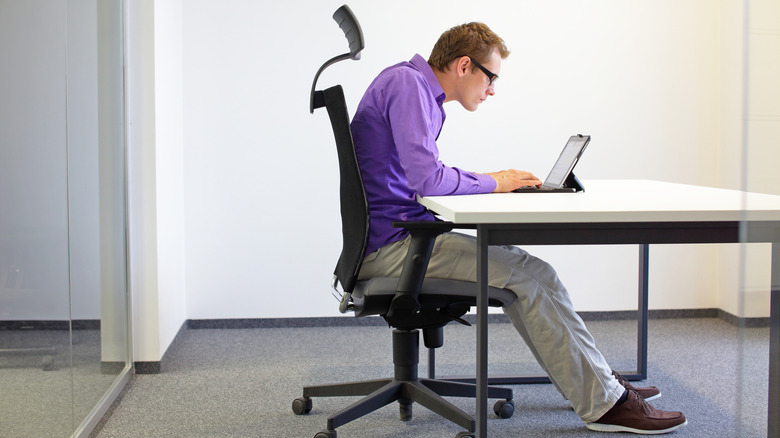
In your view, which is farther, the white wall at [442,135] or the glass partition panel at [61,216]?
the white wall at [442,135]

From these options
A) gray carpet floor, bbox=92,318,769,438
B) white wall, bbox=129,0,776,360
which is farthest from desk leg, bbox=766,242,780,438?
white wall, bbox=129,0,776,360

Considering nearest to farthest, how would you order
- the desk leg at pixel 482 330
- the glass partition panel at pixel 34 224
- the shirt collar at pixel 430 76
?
1. the glass partition panel at pixel 34 224
2. the desk leg at pixel 482 330
3. the shirt collar at pixel 430 76

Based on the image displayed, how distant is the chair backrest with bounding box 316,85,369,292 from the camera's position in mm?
1987

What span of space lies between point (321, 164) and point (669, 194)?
73.3 inches

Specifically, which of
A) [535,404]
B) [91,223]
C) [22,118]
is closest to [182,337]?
[91,223]

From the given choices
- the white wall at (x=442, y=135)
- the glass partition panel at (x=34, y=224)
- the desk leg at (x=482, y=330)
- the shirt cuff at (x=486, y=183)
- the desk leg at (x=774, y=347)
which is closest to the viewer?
the desk leg at (x=774, y=347)

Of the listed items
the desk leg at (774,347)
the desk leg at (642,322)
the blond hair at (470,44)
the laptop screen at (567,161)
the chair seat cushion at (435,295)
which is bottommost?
the desk leg at (642,322)

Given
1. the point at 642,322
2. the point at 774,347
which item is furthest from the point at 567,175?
the point at 774,347

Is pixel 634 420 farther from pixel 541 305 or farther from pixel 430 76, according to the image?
pixel 430 76

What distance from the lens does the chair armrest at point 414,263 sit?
6.25 ft

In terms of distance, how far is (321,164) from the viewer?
368 cm

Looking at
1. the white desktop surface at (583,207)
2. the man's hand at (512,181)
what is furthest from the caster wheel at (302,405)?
the man's hand at (512,181)

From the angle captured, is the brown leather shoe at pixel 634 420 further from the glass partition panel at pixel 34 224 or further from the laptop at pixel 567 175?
the glass partition panel at pixel 34 224

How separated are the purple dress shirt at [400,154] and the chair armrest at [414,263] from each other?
0.20 metres
